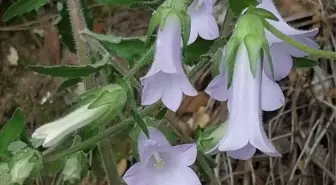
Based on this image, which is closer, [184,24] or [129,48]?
[184,24]

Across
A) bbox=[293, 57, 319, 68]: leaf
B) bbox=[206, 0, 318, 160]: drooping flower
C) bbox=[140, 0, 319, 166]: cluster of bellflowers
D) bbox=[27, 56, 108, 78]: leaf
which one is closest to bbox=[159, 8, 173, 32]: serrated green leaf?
bbox=[140, 0, 319, 166]: cluster of bellflowers

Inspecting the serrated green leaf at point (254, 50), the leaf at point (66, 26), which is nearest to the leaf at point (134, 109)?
the serrated green leaf at point (254, 50)

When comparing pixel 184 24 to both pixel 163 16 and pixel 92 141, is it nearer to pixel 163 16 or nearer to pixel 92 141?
pixel 163 16

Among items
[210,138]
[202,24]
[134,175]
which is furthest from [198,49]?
[134,175]

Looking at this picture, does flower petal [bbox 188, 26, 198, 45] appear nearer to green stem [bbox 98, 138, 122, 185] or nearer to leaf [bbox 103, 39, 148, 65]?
leaf [bbox 103, 39, 148, 65]

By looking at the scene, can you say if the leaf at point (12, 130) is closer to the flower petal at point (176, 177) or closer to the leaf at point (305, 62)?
the flower petal at point (176, 177)

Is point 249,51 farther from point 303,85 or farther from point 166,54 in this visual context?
point 303,85
